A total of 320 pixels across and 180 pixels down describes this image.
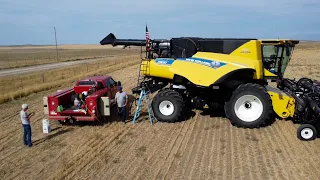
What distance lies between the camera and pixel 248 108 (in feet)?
32.4

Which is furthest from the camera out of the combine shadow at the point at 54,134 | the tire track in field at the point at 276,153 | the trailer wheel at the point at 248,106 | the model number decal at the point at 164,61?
the model number decal at the point at 164,61

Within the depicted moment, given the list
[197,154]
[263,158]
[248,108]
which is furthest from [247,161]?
[248,108]

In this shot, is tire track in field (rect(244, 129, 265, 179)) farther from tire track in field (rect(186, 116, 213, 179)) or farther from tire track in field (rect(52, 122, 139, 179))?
tire track in field (rect(52, 122, 139, 179))

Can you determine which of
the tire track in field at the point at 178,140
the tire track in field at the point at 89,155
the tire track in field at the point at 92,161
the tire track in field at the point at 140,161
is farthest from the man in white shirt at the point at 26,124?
the tire track in field at the point at 178,140

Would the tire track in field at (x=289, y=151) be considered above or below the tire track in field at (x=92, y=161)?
above

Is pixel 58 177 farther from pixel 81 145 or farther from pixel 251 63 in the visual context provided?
pixel 251 63

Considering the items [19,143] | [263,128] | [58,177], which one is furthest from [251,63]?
[19,143]

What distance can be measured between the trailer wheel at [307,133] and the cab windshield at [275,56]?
2.69 m

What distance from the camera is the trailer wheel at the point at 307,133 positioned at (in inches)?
334

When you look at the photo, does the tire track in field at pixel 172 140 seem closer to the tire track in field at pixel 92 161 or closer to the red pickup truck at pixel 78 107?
the tire track in field at pixel 92 161

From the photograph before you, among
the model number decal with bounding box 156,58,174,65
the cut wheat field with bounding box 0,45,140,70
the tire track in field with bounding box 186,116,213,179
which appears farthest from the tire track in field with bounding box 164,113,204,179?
the cut wheat field with bounding box 0,45,140,70

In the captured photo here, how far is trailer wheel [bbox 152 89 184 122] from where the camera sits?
10430 mm

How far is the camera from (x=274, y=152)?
305 inches

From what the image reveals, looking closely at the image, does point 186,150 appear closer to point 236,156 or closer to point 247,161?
point 236,156
